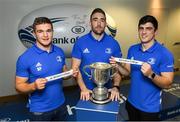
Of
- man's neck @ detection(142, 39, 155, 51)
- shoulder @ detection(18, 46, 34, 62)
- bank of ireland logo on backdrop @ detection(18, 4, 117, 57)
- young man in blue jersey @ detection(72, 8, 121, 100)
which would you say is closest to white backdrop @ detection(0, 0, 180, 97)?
bank of ireland logo on backdrop @ detection(18, 4, 117, 57)

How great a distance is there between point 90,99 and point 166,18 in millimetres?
4129

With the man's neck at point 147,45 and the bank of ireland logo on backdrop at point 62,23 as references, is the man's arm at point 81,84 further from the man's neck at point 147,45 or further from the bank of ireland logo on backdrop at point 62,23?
the bank of ireland logo on backdrop at point 62,23

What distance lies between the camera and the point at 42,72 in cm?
173

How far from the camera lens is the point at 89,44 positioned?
2059 mm

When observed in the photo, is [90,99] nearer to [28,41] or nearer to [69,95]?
[28,41]

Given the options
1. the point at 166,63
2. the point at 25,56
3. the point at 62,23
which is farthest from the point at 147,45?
the point at 62,23

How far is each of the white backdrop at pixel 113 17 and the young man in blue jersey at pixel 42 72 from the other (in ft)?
6.71

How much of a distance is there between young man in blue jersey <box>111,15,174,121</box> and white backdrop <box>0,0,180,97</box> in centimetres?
237

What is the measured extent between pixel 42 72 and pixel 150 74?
2.71ft

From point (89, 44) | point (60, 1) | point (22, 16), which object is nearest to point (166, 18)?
point (60, 1)

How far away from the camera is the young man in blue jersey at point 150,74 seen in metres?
1.72

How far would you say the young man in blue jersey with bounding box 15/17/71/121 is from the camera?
170cm

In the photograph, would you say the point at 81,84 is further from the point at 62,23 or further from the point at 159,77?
the point at 62,23

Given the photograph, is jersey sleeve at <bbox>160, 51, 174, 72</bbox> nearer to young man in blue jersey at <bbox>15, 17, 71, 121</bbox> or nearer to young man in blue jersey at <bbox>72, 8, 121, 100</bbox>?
young man in blue jersey at <bbox>72, 8, 121, 100</bbox>
